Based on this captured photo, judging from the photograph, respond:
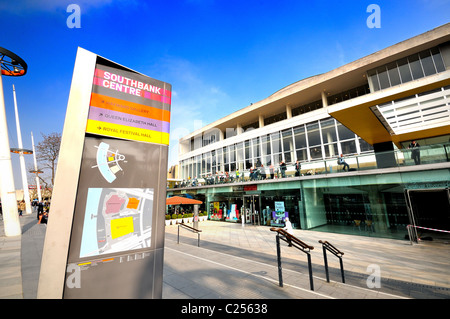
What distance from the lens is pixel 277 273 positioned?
597 centimetres

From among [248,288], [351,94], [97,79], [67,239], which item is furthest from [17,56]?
[351,94]

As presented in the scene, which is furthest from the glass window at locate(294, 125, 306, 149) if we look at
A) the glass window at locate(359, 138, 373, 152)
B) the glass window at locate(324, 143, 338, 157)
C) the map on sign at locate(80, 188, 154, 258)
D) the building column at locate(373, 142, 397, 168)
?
the map on sign at locate(80, 188, 154, 258)

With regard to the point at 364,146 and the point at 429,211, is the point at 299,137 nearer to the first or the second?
the point at 364,146

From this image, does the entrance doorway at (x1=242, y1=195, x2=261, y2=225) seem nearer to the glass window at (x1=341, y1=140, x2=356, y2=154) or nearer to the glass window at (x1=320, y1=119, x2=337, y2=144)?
the glass window at (x1=320, y1=119, x2=337, y2=144)

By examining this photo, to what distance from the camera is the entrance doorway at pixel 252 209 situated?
18.4m

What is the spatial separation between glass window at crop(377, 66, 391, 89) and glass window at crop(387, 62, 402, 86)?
275mm

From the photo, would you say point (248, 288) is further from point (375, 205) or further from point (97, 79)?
point (375, 205)

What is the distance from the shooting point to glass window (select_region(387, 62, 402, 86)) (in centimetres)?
1708

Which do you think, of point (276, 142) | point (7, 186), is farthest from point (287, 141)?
point (7, 186)

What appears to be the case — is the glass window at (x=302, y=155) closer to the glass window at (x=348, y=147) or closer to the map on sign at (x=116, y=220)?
the glass window at (x=348, y=147)

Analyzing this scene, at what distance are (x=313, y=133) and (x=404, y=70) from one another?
344 inches

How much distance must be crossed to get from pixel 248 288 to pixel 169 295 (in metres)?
1.90

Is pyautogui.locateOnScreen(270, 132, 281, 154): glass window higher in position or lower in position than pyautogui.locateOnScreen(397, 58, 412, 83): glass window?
lower
